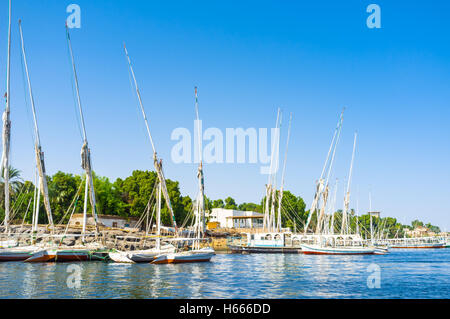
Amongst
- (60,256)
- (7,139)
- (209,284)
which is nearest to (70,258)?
(60,256)

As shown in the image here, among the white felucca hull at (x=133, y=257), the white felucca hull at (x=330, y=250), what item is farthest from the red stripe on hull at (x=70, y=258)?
the white felucca hull at (x=330, y=250)

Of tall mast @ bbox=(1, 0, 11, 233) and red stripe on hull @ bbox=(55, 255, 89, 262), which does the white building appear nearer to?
red stripe on hull @ bbox=(55, 255, 89, 262)

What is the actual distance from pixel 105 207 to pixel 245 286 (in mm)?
81236

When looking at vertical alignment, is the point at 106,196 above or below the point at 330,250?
above

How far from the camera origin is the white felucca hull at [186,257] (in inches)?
2114

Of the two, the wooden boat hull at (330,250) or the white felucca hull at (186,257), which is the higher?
the white felucca hull at (186,257)

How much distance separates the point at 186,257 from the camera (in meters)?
55.6

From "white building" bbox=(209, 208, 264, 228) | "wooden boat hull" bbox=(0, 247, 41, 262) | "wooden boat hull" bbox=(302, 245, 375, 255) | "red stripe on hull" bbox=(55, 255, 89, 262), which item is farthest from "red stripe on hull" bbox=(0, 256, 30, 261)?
"white building" bbox=(209, 208, 264, 228)

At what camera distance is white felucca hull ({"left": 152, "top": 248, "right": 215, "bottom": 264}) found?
53.7 metres

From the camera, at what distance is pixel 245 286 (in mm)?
33281

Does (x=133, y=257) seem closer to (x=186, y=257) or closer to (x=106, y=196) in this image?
(x=186, y=257)
